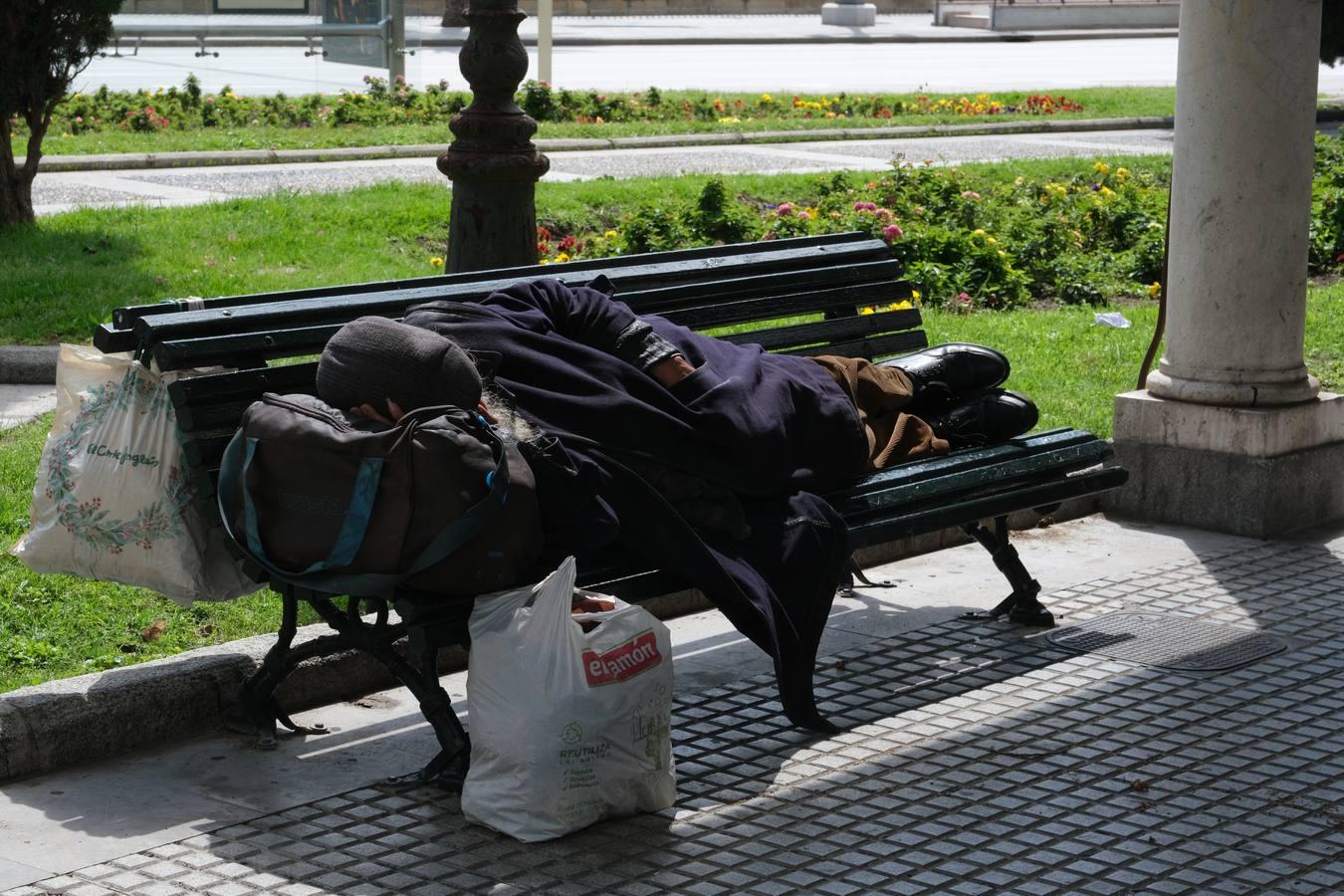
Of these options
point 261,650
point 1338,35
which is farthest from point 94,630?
point 1338,35

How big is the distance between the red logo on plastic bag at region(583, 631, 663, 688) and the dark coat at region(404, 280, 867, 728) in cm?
37

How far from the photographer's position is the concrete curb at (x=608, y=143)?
14219 mm

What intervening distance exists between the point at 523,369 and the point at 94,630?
141cm

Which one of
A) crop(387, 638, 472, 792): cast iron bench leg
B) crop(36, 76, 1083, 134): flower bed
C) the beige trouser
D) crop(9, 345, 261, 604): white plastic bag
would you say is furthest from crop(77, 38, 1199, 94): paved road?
crop(387, 638, 472, 792): cast iron bench leg

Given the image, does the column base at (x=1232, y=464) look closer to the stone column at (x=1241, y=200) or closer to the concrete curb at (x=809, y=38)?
the stone column at (x=1241, y=200)

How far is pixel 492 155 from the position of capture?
591cm

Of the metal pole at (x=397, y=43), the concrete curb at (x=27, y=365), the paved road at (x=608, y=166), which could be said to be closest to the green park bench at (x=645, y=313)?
the concrete curb at (x=27, y=365)

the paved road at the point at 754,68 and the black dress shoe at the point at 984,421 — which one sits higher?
the paved road at the point at 754,68

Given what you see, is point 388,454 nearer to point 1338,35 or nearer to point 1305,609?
point 1305,609

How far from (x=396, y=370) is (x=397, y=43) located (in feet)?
57.2

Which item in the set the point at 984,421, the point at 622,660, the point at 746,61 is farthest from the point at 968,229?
the point at 746,61

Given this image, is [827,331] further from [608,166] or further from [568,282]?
[608,166]

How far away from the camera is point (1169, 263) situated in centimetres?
639

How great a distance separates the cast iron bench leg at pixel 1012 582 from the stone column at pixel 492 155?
71.1 inches
